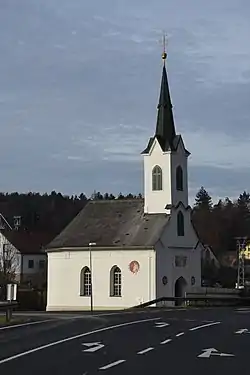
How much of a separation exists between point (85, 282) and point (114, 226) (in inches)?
215

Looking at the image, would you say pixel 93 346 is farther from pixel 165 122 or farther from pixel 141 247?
pixel 165 122

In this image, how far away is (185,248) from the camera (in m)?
71.3

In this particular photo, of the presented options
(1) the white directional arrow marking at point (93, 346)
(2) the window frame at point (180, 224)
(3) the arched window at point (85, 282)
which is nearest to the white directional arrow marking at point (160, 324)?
(1) the white directional arrow marking at point (93, 346)

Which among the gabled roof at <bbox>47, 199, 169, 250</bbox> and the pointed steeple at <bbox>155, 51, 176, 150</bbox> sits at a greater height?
the pointed steeple at <bbox>155, 51, 176, 150</bbox>

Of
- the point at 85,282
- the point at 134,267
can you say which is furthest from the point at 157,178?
the point at 85,282

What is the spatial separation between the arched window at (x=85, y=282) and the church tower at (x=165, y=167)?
7.32 m

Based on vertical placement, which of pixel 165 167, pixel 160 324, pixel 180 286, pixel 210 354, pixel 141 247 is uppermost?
pixel 165 167

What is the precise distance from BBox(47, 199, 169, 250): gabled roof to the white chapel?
8cm

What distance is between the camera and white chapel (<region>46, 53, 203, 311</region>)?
67750 millimetres

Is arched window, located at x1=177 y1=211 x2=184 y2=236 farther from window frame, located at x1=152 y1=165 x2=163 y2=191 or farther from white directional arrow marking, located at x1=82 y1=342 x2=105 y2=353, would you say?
white directional arrow marking, located at x1=82 y1=342 x2=105 y2=353

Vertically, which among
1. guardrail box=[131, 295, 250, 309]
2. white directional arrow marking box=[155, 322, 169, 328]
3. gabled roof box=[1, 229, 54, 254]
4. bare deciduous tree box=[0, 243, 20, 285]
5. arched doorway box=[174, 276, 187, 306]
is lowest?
white directional arrow marking box=[155, 322, 169, 328]

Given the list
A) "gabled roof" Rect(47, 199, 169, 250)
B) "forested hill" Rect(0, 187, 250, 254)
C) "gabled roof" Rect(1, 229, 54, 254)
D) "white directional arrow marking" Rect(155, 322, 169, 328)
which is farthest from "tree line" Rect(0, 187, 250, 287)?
"white directional arrow marking" Rect(155, 322, 169, 328)

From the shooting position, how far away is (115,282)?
6881cm

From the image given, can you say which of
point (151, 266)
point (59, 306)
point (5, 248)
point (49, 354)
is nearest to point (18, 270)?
point (5, 248)
